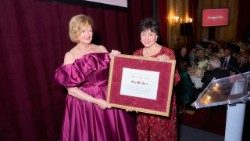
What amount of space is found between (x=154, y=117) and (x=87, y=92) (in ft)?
2.61

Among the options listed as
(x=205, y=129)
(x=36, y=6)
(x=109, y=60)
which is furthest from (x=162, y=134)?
(x=36, y=6)

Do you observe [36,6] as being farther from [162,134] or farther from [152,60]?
[162,134]

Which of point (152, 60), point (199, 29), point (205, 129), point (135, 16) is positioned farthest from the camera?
point (199, 29)

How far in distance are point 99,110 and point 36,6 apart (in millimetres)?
1869

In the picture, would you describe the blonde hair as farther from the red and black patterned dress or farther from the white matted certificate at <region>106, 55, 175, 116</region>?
the red and black patterned dress

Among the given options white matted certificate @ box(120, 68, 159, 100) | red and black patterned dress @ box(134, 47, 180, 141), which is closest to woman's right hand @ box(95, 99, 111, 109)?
white matted certificate @ box(120, 68, 159, 100)

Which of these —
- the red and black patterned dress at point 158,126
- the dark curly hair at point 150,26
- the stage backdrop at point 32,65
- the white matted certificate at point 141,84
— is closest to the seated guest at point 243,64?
the red and black patterned dress at point 158,126

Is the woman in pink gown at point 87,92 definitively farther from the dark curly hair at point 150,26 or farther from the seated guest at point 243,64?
the seated guest at point 243,64

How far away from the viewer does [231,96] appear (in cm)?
192

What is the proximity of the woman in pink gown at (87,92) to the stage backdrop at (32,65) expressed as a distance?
3.80 ft

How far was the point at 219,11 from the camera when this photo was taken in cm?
1239

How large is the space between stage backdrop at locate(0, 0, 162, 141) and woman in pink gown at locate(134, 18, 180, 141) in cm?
157

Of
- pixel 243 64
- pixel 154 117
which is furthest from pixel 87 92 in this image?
pixel 243 64

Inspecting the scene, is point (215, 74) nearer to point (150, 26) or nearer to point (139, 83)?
point (150, 26)
